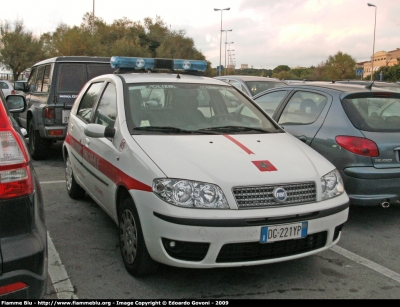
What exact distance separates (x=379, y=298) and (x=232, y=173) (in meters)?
1.38

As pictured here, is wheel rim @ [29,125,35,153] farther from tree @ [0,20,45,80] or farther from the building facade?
the building facade

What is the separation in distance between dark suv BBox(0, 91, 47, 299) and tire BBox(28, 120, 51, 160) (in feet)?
20.3

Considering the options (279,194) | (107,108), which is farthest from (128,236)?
(107,108)

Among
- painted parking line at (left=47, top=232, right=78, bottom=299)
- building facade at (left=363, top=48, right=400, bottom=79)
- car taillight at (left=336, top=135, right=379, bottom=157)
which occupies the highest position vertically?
building facade at (left=363, top=48, right=400, bottom=79)

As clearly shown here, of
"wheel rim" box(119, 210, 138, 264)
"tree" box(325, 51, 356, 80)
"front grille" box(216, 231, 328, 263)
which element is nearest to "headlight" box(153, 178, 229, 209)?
"front grille" box(216, 231, 328, 263)

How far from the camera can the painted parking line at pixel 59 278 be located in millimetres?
3248

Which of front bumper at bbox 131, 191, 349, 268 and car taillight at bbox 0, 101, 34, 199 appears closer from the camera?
car taillight at bbox 0, 101, 34, 199

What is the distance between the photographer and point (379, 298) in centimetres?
329

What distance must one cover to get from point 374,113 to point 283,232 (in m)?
2.60

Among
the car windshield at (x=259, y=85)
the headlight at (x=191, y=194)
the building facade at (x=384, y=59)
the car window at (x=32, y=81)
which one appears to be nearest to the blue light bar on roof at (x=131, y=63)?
→ the headlight at (x=191, y=194)

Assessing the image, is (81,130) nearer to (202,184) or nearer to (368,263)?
(202,184)

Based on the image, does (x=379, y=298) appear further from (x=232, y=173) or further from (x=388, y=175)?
(x=388, y=175)

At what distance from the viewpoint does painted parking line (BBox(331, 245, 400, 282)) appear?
12.2 feet

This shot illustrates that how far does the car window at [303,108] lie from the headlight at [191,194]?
2640 millimetres
